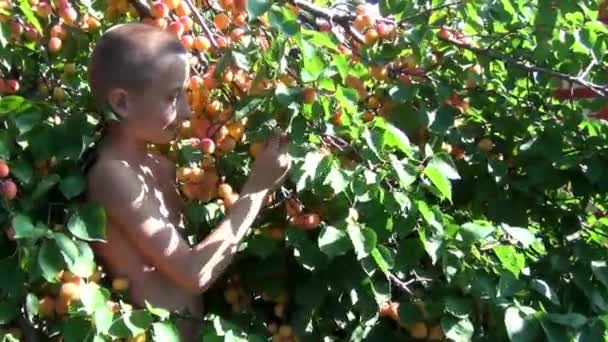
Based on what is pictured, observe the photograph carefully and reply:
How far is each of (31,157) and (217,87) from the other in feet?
1.27

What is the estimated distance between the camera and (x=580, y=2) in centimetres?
215

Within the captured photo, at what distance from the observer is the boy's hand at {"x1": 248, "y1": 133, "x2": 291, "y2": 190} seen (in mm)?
1887

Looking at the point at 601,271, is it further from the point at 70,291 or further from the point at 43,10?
the point at 43,10


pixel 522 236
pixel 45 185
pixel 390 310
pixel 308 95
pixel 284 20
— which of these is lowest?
pixel 390 310

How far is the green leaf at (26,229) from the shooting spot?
5.20 ft

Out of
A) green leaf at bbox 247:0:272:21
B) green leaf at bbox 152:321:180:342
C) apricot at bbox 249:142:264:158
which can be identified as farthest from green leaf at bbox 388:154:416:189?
green leaf at bbox 152:321:180:342

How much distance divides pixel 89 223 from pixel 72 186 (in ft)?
0.32

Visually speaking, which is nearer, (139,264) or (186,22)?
(139,264)

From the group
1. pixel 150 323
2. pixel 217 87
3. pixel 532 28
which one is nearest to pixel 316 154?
pixel 217 87

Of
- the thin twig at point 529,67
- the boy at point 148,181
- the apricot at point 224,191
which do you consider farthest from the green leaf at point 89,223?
the thin twig at point 529,67

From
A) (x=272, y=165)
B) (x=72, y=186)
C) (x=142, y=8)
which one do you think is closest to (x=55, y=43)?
(x=142, y=8)

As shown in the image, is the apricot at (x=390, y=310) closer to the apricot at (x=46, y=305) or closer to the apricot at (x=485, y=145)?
the apricot at (x=485, y=145)

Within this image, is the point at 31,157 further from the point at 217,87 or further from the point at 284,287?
the point at 284,287

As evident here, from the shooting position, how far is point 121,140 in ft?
6.23
